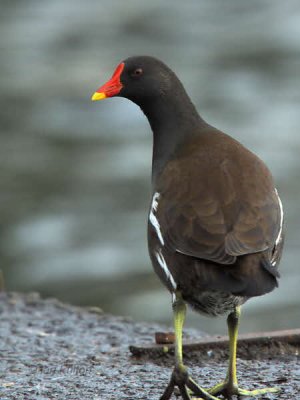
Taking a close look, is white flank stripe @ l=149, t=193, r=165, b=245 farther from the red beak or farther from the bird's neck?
the red beak

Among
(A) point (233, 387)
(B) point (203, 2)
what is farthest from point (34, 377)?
(B) point (203, 2)

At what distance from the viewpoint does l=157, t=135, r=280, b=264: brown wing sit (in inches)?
206

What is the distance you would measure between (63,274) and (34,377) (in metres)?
5.16

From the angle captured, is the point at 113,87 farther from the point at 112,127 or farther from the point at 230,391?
the point at 112,127

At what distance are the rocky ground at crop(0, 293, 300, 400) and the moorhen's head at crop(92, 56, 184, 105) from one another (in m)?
1.43

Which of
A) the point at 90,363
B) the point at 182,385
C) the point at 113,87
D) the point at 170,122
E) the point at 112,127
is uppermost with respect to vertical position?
the point at 112,127

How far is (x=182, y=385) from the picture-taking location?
5.47 metres

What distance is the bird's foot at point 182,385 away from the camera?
215 inches

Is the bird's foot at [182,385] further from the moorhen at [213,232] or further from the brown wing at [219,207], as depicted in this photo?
the brown wing at [219,207]

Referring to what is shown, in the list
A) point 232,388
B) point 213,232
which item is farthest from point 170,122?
point 232,388

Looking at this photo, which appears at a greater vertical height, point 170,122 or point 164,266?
point 170,122

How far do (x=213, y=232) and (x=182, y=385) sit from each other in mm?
746

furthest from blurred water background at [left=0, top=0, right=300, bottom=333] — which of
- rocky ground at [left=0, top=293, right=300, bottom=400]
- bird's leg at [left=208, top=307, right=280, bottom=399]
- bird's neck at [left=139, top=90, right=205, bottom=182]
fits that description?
bird's leg at [left=208, top=307, right=280, bottom=399]

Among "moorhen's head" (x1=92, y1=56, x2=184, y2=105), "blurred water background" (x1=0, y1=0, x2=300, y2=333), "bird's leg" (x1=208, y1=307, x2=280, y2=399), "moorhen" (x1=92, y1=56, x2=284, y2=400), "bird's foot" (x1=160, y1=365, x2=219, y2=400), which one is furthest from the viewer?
"blurred water background" (x1=0, y1=0, x2=300, y2=333)
